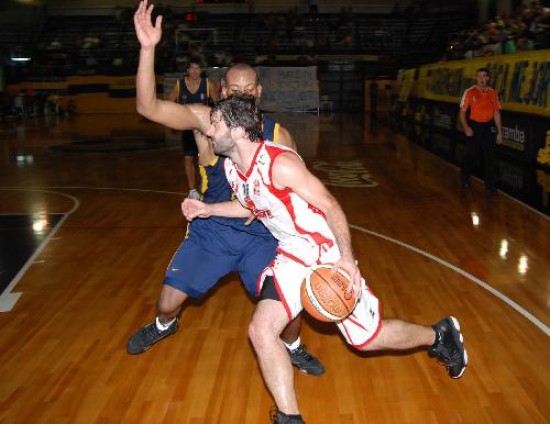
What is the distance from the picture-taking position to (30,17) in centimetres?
3409

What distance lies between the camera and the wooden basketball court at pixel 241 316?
149 inches

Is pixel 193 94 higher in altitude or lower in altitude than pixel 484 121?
higher

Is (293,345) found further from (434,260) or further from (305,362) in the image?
(434,260)

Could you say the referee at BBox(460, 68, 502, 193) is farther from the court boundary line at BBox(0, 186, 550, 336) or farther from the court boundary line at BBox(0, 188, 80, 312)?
the court boundary line at BBox(0, 188, 80, 312)

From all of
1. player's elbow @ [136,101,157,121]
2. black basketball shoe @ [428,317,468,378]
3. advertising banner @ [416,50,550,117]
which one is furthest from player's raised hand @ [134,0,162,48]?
advertising banner @ [416,50,550,117]

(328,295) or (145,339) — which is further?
(145,339)

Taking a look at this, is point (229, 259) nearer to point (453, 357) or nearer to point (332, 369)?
point (332, 369)

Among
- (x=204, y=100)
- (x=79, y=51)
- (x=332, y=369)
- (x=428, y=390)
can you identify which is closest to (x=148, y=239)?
(x=204, y=100)

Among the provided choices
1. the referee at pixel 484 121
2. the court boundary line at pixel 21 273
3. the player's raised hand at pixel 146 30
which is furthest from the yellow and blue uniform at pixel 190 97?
the player's raised hand at pixel 146 30

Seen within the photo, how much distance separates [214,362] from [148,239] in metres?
3.52

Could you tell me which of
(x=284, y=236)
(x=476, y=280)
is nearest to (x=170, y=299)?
(x=284, y=236)

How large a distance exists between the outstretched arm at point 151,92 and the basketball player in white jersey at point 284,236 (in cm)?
49

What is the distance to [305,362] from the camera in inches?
167

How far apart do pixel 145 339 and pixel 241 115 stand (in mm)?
2038
